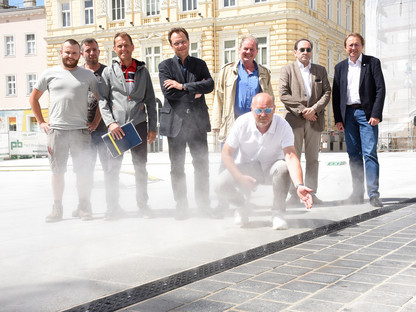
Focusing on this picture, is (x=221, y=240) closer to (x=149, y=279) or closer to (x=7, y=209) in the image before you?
(x=149, y=279)

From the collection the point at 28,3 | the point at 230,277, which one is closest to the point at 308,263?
the point at 230,277

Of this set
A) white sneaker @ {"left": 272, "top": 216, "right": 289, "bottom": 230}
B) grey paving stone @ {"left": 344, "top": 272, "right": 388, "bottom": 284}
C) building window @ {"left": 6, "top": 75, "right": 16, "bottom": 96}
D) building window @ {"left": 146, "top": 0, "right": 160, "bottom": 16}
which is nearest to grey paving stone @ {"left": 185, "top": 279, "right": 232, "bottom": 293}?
grey paving stone @ {"left": 344, "top": 272, "right": 388, "bottom": 284}

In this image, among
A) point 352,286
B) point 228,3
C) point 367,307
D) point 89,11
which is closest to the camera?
point 367,307

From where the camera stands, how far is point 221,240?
181 inches

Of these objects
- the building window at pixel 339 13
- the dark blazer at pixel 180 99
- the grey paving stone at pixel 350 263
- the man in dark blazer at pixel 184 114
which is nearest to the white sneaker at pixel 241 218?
the man in dark blazer at pixel 184 114

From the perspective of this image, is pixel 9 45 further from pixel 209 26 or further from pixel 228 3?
pixel 228 3

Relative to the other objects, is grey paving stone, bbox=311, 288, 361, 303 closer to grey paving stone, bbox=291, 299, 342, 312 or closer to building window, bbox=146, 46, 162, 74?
grey paving stone, bbox=291, 299, 342, 312

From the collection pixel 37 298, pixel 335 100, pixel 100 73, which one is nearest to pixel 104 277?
pixel 37 298

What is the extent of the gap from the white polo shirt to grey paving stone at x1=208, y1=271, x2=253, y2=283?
6.16 ft

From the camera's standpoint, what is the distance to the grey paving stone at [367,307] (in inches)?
110

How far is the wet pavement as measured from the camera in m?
3.00

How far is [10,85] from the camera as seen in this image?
3856cm

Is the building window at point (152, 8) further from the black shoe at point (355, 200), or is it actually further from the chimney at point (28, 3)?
the black shoe at point (355, 200)

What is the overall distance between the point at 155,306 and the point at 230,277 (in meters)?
0.68
